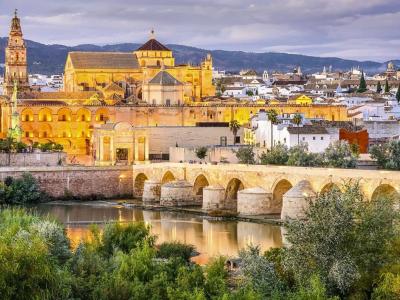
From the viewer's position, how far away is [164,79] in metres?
75.3

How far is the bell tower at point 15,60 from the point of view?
78312 millimetres

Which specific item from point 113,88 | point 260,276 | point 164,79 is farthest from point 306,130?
point 260,276

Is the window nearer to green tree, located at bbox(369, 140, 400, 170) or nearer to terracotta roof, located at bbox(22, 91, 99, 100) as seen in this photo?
terracotta roof, located at bbox(22, 91, 99, 100)

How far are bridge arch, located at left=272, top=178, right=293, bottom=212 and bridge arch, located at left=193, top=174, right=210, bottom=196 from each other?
6387mm

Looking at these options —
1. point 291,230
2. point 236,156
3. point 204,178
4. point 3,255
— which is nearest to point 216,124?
point 236,156

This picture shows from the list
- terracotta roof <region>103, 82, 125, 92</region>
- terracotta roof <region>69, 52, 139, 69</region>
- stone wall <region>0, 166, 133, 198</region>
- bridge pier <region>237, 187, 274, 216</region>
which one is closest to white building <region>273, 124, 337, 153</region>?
stone wall <region>0, 166, 133, 198</region>

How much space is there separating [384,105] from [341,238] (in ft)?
177

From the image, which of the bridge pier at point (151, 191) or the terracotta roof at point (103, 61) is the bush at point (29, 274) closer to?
the bridge pier at point (151, 191)

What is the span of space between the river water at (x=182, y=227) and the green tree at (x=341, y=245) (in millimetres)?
8381

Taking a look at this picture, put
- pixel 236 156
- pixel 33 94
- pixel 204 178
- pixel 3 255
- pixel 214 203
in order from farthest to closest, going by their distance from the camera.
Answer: pixel 33 94 → pixel 236 156 → pixel 204 178 → pixel 214 203 → pixel 3 255

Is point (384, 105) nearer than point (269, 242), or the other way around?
point (269, 242)

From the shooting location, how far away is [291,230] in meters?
24.3

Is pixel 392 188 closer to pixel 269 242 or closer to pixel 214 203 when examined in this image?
pixel 269 242

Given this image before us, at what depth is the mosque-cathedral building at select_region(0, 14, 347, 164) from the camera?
7269cm
